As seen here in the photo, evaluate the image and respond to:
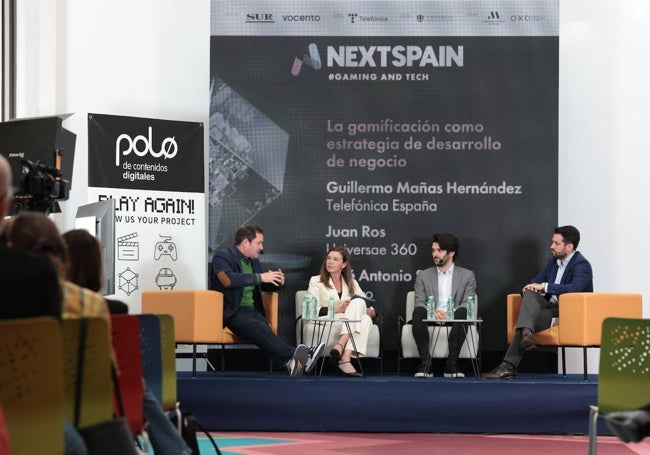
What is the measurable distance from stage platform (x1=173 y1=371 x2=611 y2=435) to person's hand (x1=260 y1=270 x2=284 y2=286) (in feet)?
2.76

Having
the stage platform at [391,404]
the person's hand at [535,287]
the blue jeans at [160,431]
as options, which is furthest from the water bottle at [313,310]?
the blue jeans at [160,431]

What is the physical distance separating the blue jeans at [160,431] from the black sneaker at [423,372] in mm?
4174

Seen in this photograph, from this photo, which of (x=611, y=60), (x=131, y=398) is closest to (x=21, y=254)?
(x=131, y=398)

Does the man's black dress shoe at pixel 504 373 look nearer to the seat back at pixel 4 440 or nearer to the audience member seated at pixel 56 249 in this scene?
the audience member seated at pixel 56 249

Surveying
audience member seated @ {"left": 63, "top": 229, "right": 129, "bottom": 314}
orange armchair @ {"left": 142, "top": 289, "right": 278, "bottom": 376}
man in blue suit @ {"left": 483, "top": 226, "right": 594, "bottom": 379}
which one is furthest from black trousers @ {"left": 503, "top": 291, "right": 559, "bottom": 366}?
audience member seated @ {"left": 63, "top": 229, "right": 129, "bottom": 314}

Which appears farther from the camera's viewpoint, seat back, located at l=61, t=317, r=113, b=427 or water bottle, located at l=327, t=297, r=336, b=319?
water bottle, located at l=327, t=297, r=336, b=319

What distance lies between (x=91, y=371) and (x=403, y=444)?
395 cm

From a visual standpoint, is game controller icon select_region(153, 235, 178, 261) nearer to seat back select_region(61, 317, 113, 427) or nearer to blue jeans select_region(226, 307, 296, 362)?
blue jeans select_region(226, 307, 296, 362)

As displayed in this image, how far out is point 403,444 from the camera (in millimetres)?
6648

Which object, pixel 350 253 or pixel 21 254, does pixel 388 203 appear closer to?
pixel 350 253

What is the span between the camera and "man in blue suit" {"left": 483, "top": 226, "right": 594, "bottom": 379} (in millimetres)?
7840

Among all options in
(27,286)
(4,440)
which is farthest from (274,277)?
(4,440)

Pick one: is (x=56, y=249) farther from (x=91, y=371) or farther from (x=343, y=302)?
(x=343, y=302)

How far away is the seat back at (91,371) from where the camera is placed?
2922 mm
